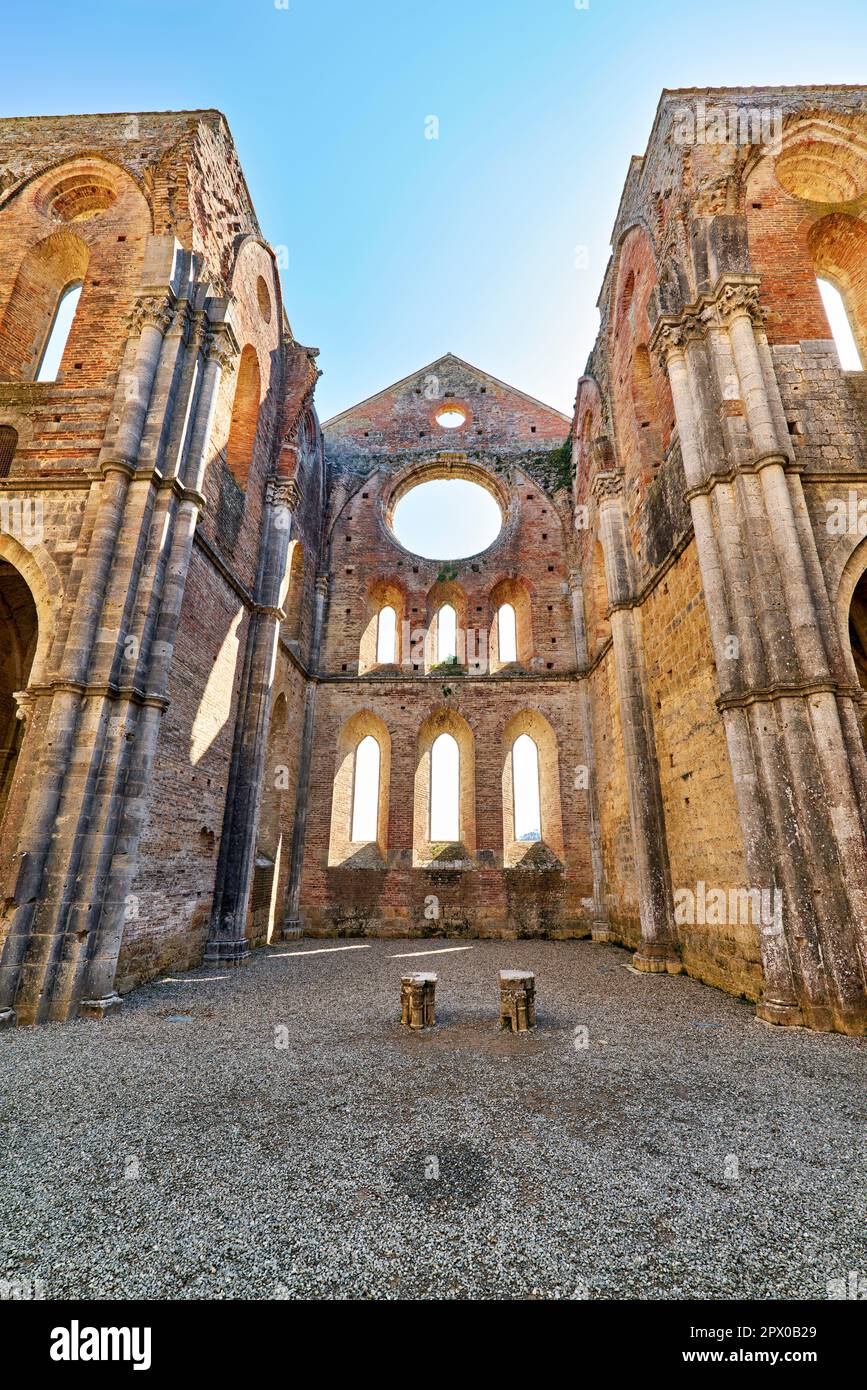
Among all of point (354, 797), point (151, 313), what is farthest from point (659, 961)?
point (151, 313)

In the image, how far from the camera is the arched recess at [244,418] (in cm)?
1152

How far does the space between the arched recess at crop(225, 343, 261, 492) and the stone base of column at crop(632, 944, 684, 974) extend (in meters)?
11.3

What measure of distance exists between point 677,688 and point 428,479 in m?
12.0

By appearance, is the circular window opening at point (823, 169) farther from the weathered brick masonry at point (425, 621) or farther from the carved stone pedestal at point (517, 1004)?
the carved stone pedestal at point (517, 1004)

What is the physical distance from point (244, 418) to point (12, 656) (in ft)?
23.2

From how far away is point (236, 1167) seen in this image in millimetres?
2975

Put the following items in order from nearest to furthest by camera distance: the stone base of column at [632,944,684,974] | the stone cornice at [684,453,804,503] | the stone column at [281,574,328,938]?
the stone cornice at [684,453,804,503], the stone base of column at [632,944,684,974], the stone column at [281,574,328,938]

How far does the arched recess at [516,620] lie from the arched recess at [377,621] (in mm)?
2588

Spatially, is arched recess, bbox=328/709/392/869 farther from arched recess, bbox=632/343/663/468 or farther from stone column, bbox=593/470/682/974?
arched recess, bbox=632/343/663/468

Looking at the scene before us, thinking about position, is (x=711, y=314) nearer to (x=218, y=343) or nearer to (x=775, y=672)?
(x=775, y=672)

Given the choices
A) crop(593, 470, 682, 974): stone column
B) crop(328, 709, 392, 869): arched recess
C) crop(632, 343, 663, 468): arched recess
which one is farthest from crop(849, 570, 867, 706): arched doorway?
crop(328, 709, 392, 869): arched recess

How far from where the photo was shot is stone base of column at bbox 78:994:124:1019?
603 cm

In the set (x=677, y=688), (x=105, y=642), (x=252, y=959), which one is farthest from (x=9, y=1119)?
(x=677, y=688)

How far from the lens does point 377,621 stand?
54.4 feet
